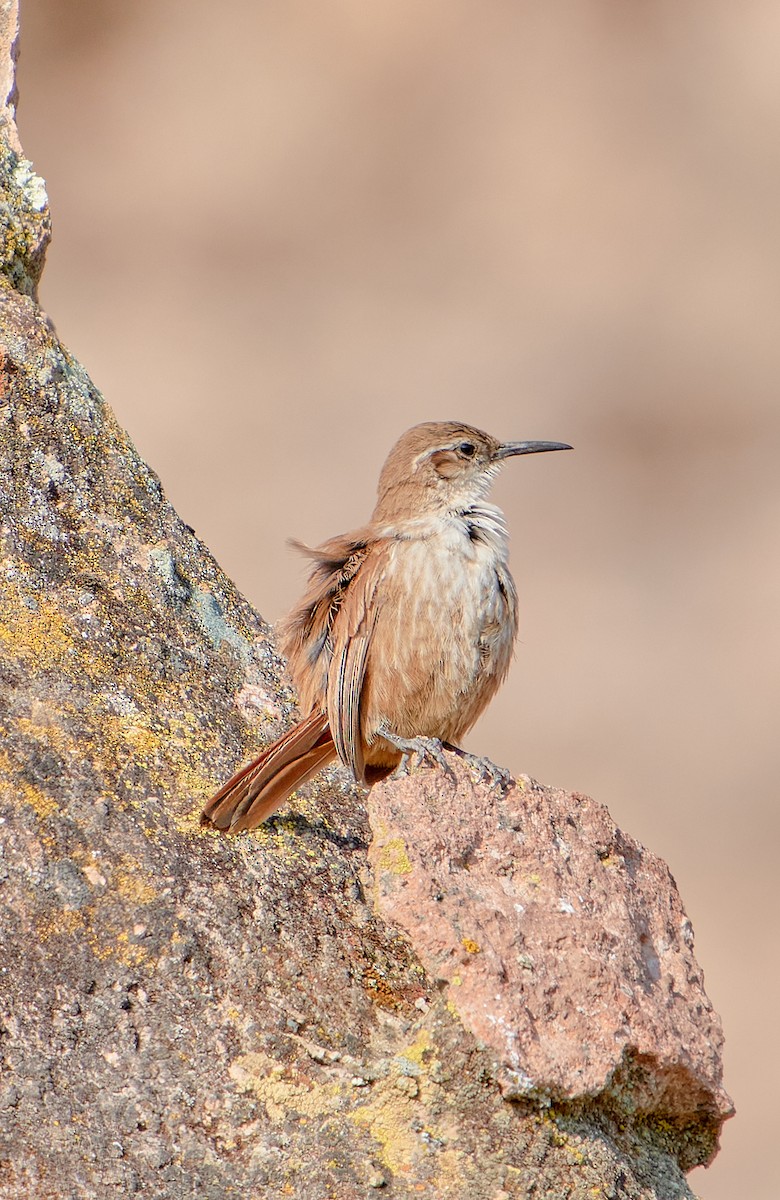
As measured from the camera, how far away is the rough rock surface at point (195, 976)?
2611 mm

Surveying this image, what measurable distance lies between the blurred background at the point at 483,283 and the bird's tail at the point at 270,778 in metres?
9.81

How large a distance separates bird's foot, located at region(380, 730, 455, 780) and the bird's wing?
107 millimetres

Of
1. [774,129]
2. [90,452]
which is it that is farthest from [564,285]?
[90,452]

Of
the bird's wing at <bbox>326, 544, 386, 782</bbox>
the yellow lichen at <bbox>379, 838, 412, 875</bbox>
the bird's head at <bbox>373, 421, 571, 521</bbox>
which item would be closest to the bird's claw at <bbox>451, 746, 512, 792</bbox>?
the yellow lichen at <bbox>379, 838, 412, 875</bbox>

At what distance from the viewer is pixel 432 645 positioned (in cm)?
454

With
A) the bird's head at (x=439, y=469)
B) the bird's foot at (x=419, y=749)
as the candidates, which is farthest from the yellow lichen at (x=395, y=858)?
the bird's head at (x=439, y=469)

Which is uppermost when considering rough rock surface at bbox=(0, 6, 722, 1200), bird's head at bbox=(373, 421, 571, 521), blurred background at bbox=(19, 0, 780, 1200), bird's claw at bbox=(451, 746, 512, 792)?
blurred background at bbox=(19, 0, 780, 1200)

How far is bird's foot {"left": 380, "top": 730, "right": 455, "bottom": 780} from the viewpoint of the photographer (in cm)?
386

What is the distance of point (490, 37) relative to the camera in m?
18.6

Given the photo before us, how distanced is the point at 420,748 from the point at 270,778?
77 cm

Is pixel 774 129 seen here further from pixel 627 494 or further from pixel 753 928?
pixel 753 928

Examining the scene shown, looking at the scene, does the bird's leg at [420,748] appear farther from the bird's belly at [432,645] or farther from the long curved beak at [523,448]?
the long curved beak at [523,448]

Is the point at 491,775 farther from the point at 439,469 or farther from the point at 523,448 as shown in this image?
the point at 523,448

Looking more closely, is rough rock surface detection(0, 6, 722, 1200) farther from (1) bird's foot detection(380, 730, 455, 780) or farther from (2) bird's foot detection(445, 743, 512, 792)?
(1) bird's foot detection(380, 730, 455, 780)
